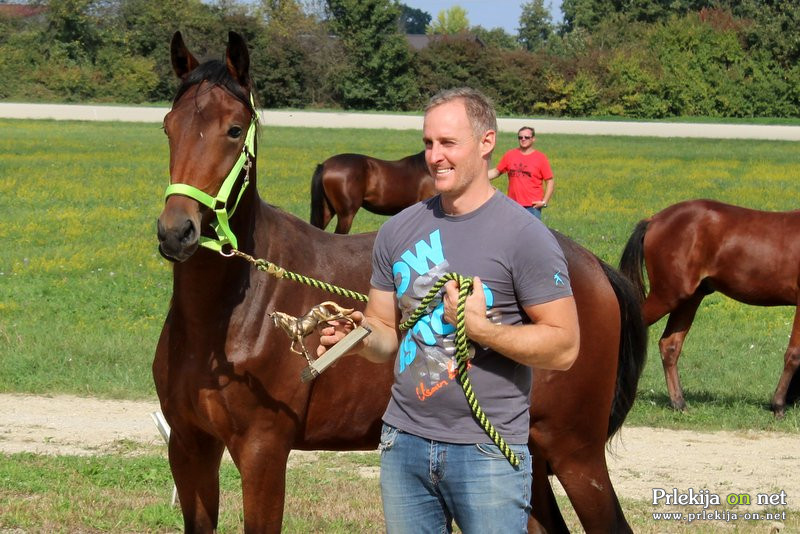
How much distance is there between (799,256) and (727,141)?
1268 inches

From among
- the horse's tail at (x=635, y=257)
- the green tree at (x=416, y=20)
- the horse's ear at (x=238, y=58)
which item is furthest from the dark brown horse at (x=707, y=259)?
the green tree at (x=416, y=20)

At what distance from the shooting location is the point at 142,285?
1262 cm

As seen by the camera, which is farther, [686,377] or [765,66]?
[765,66]

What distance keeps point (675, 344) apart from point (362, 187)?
8.77m

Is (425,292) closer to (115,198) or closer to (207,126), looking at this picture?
(207,126)

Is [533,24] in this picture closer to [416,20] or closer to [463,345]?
[416,20]

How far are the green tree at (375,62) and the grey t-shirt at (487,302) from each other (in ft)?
180

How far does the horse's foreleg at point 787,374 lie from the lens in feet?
26.7

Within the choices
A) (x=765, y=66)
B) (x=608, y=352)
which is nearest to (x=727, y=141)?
(x=765, y=66)

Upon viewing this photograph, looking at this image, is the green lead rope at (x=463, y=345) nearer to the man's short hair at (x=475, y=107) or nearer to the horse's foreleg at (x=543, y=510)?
the man's short hair at (x=475, y=107)

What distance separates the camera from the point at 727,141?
39125mm

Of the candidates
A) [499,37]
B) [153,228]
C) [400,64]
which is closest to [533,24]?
[499,37]

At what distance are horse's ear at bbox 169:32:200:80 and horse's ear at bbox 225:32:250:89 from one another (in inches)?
8.0

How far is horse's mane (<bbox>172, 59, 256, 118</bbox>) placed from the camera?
402 cm
